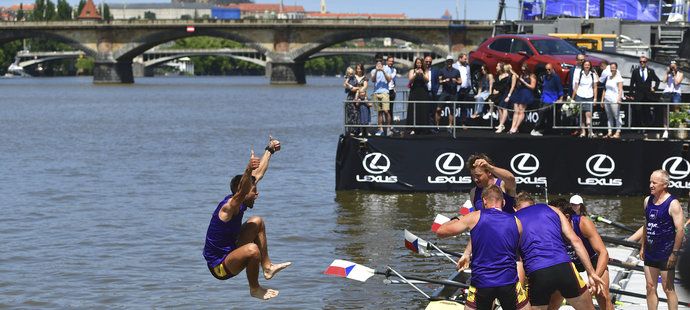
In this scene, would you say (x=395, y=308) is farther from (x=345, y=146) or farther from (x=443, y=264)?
(x=345, y=146)

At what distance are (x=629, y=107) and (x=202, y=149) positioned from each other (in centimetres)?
2370

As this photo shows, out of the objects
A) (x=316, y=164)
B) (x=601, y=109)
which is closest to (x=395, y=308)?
(x=601, y=109)

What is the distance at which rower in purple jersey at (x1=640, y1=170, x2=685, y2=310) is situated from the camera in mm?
11422

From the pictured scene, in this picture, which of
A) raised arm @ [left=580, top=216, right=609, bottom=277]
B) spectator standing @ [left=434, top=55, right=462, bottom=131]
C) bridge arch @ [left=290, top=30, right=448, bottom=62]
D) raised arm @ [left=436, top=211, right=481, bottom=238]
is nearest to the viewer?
raised arm @ [left=436, top=211, right=481, bottom=238]

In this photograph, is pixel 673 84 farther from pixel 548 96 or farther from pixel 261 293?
pixel 261 293

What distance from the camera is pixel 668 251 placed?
1159 cm

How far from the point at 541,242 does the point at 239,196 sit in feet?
9.38

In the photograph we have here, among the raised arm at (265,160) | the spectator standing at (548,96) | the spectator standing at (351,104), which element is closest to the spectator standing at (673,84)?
the spectator standing at (548,96)

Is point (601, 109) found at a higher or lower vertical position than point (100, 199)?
higher

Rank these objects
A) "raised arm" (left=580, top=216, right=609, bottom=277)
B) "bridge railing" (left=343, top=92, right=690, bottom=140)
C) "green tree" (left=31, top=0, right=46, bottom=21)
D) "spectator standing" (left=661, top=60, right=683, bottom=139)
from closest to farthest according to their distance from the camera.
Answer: "raised arm" (left=580, top=216, right=609, bottom=277) → "bridge railing" (left=343, top=92, right=690, bottom=140) → "spectator standing" (left=661, top=60, right=683, bottom=139) → "green tree" (left=31, top=0, right=46, bottom=21)

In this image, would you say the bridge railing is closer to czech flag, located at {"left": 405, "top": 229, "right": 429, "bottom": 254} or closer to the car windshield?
the car windshield

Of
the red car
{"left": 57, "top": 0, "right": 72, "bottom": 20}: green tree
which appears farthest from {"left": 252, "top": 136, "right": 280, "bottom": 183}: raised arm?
{"left": 57, "top": 0, "right": 72, "bottom": 20}: green tree

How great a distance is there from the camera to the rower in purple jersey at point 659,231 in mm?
11422

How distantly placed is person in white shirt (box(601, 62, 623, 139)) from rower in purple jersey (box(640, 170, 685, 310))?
34.4ft
